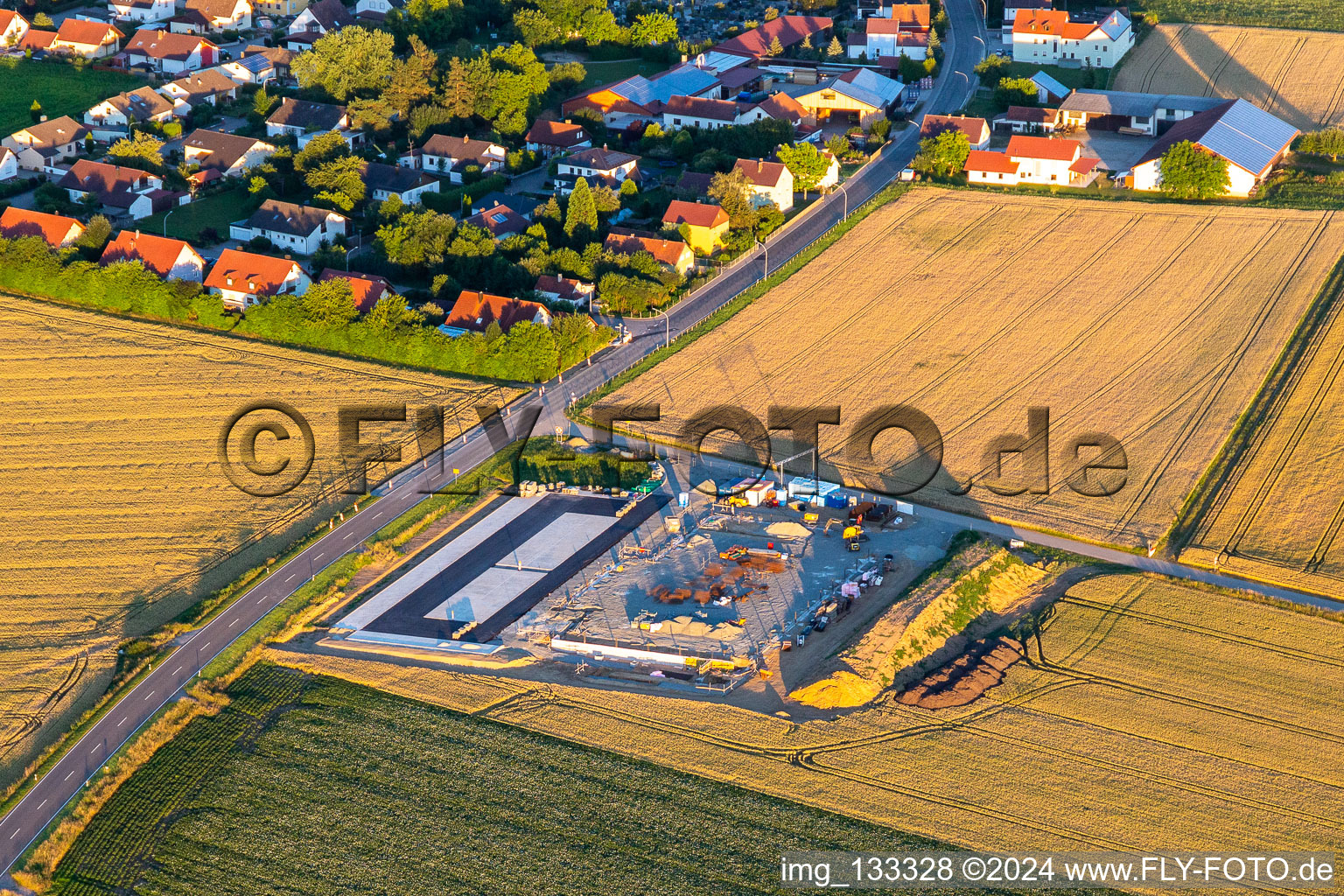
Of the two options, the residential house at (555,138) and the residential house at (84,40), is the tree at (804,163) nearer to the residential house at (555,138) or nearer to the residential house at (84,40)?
the residential house at (555,138)

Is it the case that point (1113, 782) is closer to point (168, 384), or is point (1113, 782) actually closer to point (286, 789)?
point (286, 789)

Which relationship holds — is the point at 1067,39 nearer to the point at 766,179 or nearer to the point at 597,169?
the point at 766,179

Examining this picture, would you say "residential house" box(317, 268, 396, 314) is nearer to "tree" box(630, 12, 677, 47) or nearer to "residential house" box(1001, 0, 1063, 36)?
"tree" box(630, 12, 677, 47)

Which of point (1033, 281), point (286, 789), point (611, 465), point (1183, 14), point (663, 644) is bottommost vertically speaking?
point (286, 789)

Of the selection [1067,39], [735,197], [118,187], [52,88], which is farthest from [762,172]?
[52,88]

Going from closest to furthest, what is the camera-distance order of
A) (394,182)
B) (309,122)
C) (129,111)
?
1. (394,182)
2. (309,122)
3. (129,111)

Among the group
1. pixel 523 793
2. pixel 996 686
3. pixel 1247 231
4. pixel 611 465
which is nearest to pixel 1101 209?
pixel 1247 231
